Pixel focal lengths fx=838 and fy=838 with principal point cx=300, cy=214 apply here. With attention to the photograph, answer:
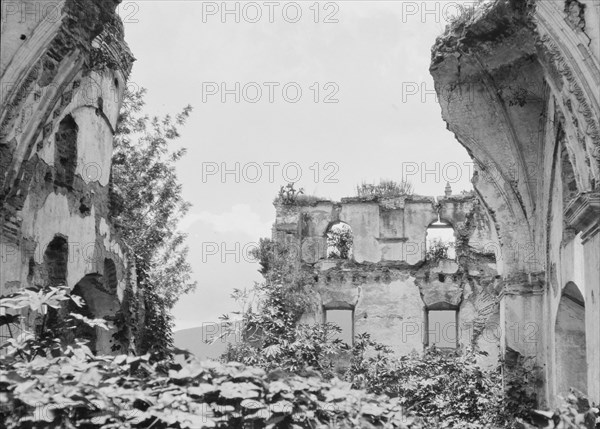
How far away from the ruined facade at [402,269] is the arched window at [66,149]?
38.4 ft

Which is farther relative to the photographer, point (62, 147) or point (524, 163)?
point (62, 147)

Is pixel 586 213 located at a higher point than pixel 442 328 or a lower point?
higher

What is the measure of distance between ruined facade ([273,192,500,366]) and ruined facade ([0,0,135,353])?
9.90 metres

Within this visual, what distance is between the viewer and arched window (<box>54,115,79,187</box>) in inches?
463

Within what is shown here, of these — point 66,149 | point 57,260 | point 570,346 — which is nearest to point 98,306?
point 57,260

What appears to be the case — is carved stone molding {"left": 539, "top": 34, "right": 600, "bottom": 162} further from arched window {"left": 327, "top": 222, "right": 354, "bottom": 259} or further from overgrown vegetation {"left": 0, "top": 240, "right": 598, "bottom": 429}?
arched window {"left": 327, "top": 222, "right": 354, "bottom": 259}

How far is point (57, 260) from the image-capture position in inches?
458

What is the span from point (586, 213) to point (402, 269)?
16.4m

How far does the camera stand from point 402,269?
77.4 feet

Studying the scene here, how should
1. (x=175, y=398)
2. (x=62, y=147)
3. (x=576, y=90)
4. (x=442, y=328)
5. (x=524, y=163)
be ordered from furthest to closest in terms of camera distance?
1. (x=442, y=328)
2. (x=62, y=147)
3. (x=524, y=163)
4. (x=576, y=90)
5. (x=175, y=398)

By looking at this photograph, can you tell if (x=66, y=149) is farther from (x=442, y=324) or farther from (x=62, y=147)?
(x=442, y=324)

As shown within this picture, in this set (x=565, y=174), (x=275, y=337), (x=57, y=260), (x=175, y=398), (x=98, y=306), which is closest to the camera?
(x=175, y=398)

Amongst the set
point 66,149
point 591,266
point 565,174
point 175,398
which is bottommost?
point 175,398

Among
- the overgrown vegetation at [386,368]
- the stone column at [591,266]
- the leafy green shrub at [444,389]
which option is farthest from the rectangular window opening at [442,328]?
the stone column at [591,266]
